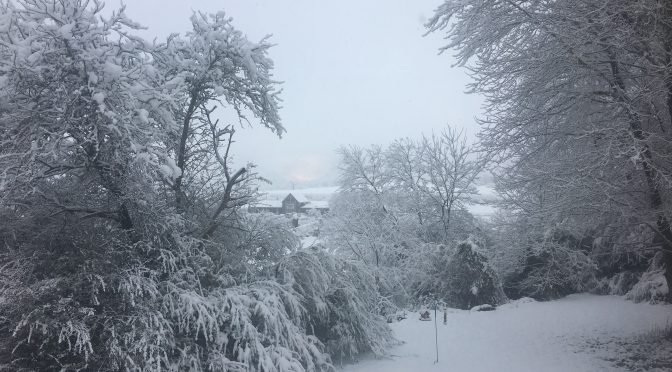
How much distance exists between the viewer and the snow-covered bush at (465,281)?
12.4 meters

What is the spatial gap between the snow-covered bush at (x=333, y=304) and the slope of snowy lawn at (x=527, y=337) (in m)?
0.38

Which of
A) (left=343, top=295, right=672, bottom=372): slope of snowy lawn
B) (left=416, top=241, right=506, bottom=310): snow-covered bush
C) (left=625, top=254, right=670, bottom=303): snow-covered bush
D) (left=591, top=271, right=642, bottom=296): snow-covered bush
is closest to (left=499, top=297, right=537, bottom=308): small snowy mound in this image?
(left=416, top=241, right=506, bottom=310): snow-covered bush

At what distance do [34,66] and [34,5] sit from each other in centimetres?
81

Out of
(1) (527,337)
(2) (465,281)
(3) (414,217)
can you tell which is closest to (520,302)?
(2) (465,281)

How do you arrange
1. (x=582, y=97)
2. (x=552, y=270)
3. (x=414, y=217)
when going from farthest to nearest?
1. (x=414, y=217)
2. (x=552, y=270)
3. (x=582, y=97)

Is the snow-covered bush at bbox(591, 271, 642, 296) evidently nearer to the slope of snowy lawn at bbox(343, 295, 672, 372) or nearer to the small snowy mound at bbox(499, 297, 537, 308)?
the slope of snowy lawn at bbox(343, 295, 672, 372)

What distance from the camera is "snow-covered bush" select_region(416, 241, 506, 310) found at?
12375 millimetres

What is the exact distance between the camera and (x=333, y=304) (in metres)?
7.10

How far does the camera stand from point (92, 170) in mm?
4828

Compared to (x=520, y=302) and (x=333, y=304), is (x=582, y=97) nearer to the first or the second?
(x=333, y=304)

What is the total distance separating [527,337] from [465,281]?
4.22 m

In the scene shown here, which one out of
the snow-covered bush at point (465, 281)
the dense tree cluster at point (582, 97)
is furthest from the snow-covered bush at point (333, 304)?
the snow-covered bush at point (465, 281)

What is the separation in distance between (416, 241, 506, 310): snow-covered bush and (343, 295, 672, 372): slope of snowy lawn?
855 millimetres

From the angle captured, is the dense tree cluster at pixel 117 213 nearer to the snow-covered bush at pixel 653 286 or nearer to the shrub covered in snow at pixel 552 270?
the snow-covered bush at pixel 653 286
